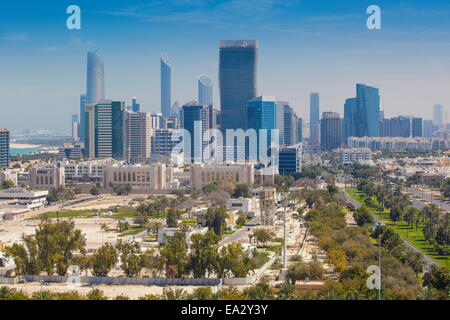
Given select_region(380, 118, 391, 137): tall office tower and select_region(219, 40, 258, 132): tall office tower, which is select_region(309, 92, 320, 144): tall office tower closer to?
select_region(380, 118, 391, 137): tall office tower

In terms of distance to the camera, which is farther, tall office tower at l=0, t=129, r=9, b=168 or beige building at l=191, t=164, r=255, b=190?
tall office tower at l=0, t=129, r=9, b=168

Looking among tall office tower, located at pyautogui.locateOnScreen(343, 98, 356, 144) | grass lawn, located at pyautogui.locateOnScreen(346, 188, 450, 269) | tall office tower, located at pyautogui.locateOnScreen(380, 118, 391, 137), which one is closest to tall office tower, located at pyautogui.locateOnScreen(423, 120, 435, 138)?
tall office tower, located at pyautogui.locateOnScreen(380, 118, 391, 137)

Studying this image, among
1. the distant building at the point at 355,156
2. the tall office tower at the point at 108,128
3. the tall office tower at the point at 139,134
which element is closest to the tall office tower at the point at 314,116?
the distant building at the point at 355,156

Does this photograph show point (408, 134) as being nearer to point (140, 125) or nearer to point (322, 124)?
point (322, 124)

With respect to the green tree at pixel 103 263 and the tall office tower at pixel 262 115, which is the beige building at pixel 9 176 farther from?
the green tree at pixel 103 263

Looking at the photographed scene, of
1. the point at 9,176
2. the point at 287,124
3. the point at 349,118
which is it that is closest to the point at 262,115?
the point at 287,124

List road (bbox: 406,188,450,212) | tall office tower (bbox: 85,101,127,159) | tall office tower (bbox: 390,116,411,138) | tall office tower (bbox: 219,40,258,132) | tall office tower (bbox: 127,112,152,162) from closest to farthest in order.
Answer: road (bbox: 406,188,450,212)
tall office tower (bbox: 85,101,127,159)
tall office tower (bbox: 127,112,152,162)
tall office tower (bbox: 219,40,258,132)
tall office tower (bbox: 390,116,411,138)

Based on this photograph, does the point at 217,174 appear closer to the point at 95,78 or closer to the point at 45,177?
the point at 45,177
